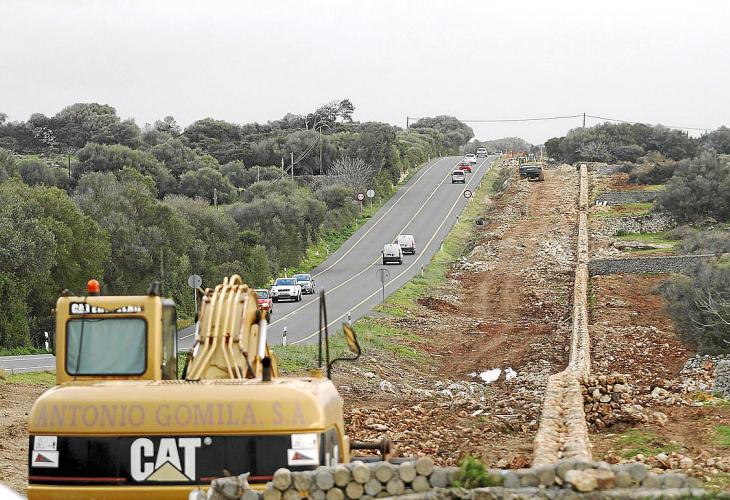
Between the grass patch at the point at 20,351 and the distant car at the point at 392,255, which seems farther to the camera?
the distant car at the point at 392,255

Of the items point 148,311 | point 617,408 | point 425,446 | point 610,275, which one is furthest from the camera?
point 610,275

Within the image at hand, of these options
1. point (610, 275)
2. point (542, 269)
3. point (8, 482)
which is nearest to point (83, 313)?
point (8, 482)

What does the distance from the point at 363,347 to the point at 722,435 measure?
19080 millimetres

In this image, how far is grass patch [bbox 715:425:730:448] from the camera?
19.1 meters

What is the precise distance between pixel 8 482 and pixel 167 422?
8.41m

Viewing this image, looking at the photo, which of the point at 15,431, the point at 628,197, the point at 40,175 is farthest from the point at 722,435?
the point at 40,175

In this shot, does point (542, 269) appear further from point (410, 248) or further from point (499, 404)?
point (499, 404)

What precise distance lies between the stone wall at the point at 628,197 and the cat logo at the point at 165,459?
7246 cm

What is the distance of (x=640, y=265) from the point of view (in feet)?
179

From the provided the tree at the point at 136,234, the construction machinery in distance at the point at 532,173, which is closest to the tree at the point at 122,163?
the construction machinery in distance at the point at 532,173

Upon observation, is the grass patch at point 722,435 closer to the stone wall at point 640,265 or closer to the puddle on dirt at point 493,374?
the puddle on dirt at point 493,374

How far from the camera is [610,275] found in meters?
54.3

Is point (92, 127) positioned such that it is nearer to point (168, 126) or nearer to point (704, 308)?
A: point (168, 126)

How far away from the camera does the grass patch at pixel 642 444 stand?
1875 cm
